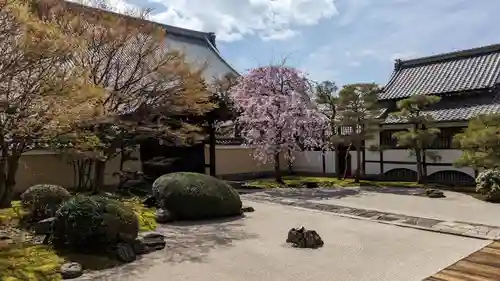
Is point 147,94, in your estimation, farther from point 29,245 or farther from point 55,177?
point 55,177

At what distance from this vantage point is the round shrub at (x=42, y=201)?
8.51 metres

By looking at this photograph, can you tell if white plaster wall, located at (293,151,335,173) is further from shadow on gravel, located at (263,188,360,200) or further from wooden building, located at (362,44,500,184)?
shadow on gravel, located at (263,188,360,200)

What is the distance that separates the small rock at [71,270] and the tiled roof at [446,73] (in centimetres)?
1743

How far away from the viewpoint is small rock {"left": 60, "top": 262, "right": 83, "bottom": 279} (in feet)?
18.4

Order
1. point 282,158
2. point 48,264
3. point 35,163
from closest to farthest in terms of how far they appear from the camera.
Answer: point 48,264
point 35,163
point 282,158

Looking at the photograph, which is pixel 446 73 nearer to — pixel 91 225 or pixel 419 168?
pixel 419 168

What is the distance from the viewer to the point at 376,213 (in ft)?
34.8

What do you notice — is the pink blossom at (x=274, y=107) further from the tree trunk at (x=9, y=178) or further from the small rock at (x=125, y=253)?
the small rock at (x=125, y=253)

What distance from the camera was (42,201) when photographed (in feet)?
28.0

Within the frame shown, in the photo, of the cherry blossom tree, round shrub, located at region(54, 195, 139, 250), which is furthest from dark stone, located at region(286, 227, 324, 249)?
the cherry blossom tree

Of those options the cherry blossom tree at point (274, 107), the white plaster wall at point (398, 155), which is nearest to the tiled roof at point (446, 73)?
the white plaster wall at point (398, 155)

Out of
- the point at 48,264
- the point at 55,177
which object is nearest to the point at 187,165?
the point at 55,177

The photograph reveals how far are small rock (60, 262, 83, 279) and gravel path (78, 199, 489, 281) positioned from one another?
0.22 metres

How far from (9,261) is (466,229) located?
28.1ft
